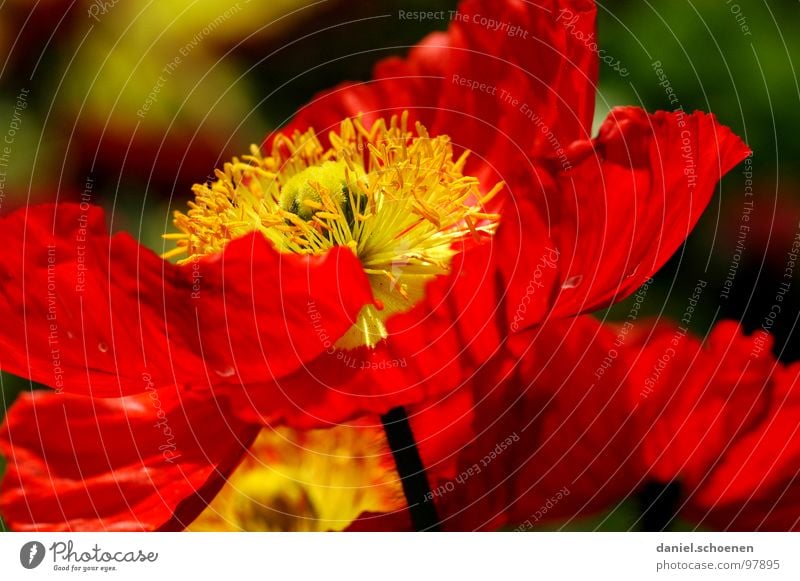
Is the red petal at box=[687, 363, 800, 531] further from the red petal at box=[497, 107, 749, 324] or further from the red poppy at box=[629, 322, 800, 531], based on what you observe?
the red petal at box=[497, 107, 749, 324]

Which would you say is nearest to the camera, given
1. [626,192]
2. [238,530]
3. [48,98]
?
[626,192]

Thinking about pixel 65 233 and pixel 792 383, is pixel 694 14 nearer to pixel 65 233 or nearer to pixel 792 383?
pixel 792 383

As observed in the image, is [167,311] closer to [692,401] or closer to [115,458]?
[115,458]

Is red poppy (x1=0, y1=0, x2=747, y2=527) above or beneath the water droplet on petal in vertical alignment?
above

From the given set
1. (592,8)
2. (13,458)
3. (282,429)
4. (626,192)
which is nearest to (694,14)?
(592,8)

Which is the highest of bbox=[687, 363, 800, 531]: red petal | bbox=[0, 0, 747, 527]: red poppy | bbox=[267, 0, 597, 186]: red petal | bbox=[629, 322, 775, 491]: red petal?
bbox=[267, 0, 597, 186]: red petal
